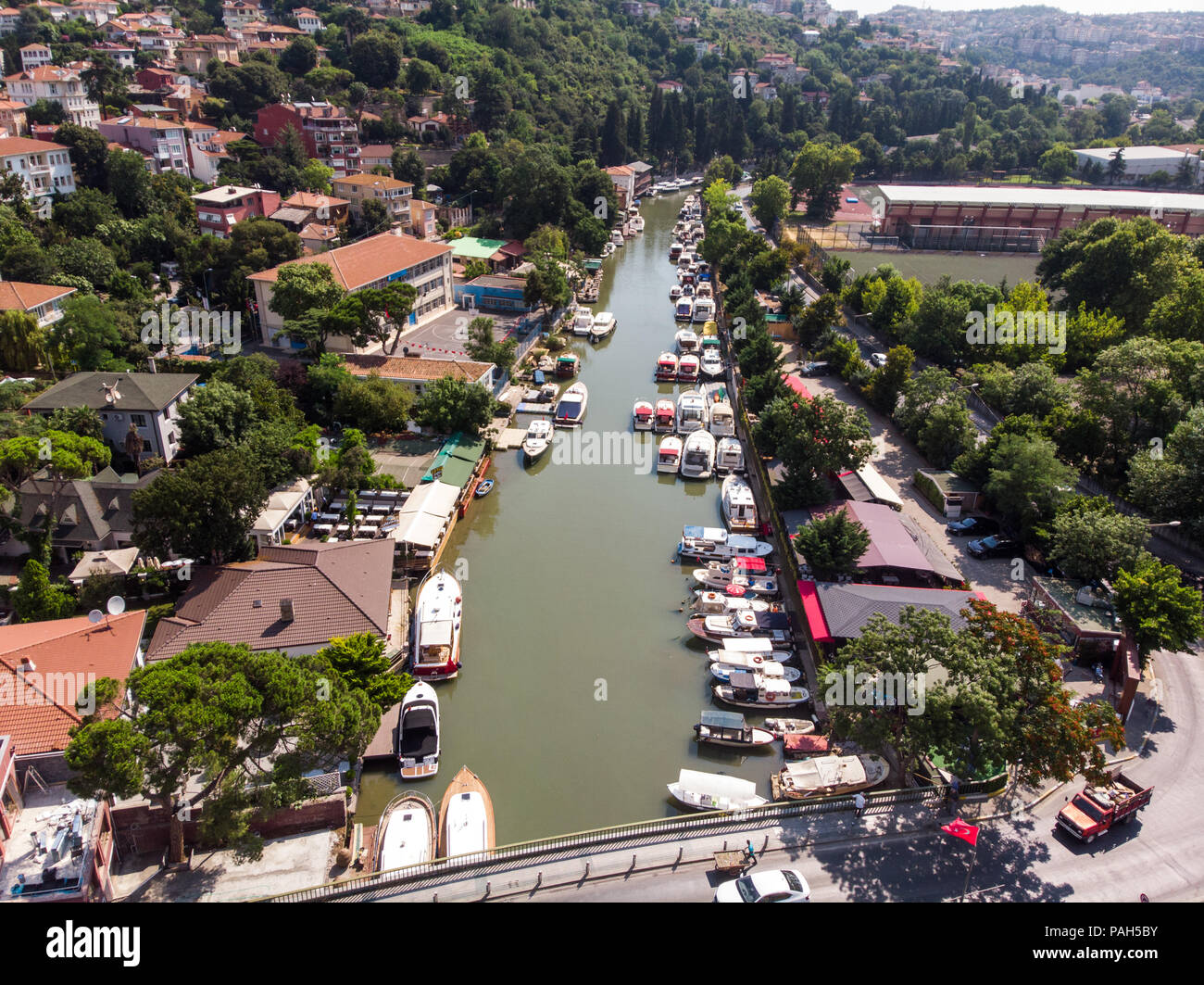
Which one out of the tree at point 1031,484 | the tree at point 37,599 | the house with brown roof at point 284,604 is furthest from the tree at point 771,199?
the tree at point 37,599

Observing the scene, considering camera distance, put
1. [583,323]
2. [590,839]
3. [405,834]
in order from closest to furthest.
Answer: [590,839] → [405,834] → [583,323]

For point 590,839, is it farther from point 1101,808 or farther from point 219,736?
point 1101,808

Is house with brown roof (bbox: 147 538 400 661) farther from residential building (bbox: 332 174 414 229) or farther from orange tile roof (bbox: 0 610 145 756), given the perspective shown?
residential building (bbox: 332 174 414 229)

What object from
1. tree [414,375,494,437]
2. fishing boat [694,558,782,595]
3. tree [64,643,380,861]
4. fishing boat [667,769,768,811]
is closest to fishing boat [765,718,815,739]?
fishing boat [667,769,768,811]

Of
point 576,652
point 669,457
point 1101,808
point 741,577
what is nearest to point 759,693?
point 741,577

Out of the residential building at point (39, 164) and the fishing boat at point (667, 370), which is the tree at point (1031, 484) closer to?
the fishing boat at point (667, 370)
